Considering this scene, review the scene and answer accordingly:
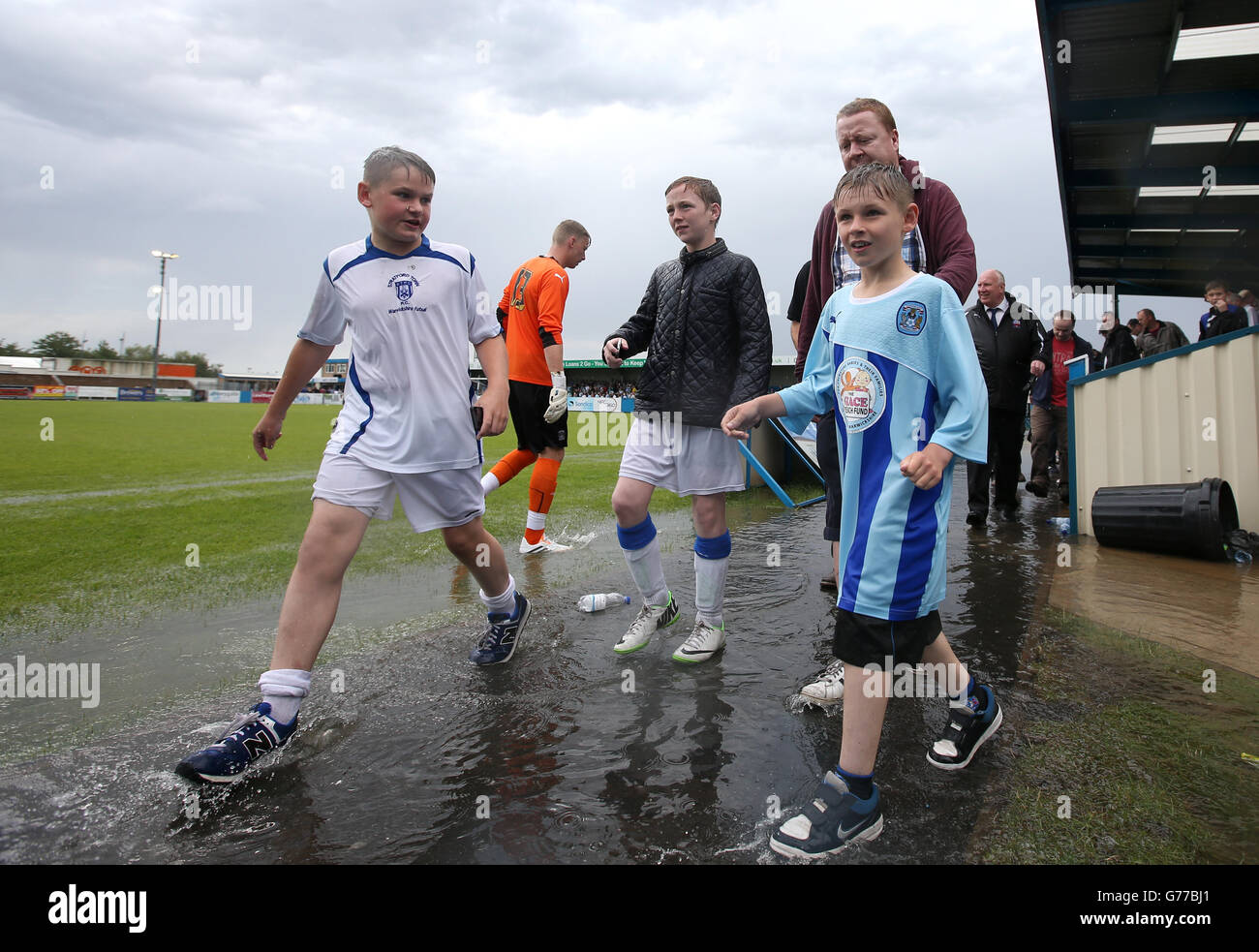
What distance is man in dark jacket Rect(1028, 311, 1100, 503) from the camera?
31.2 ft

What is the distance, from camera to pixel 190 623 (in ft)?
12.3

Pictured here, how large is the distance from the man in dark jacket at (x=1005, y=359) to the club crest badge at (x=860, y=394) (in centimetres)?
551

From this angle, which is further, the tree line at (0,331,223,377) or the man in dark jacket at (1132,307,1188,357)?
the tree line at (0,331,223,377)

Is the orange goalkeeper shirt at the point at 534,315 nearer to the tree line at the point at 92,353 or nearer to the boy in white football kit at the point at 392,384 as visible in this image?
the boy in white football kit at the point at 392,384

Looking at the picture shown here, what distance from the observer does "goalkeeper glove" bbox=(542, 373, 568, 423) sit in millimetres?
5523

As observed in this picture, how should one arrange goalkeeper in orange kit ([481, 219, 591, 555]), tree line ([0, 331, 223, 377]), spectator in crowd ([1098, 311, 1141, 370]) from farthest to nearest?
1. tree line ([0, 331, 223, 377])
2. spectator in crowd ([1098, 311, 1141, 370])
3. goalkeeper in orange kit ([481, 219, 591, 555])

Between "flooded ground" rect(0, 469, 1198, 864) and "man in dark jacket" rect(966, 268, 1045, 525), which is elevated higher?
"man in dark jacket" rect(966, 268, 1045, 525)

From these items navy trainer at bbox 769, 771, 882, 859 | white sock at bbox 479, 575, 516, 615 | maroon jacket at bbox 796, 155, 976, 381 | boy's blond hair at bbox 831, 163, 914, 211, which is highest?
maroon jacket at bbox 796, 155, 976, 381

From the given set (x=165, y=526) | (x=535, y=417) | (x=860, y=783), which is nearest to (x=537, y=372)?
(x=535, y=417)

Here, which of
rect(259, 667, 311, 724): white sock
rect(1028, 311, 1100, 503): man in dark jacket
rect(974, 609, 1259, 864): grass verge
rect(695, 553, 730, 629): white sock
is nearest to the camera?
rect(974, 609, 1259, 864): grass verge

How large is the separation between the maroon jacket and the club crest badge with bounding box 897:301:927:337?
0.75m

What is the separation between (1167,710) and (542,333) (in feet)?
14.4

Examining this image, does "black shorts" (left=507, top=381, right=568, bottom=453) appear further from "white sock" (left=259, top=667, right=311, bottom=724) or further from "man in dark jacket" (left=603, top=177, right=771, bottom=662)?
"white sock" (left=259, top=667, right=311, bottom=724)

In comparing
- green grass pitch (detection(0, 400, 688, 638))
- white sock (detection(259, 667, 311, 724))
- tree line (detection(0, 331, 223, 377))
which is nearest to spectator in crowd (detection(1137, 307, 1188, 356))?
green grass pitch (detection(0, 400, 688, 638))
